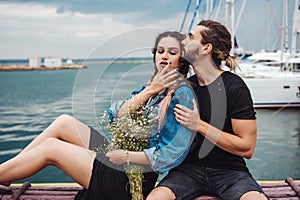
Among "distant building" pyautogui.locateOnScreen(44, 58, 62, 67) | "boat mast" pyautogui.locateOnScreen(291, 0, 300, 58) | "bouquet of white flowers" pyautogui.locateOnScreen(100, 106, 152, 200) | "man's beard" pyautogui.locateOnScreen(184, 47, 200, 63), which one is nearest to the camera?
"bouquet of white flowers" pyautogui.locateOnScreen(100, 106, 152, 200)

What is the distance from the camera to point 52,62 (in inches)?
3095

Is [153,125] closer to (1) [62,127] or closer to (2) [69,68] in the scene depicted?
(1) [62,127]

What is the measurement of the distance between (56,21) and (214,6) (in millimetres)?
52259

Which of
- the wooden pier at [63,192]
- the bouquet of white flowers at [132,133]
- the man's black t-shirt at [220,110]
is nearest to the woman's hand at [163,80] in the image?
the bouquet of white flowers at [132,133]

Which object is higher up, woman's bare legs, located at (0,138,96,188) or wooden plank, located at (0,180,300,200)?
woman's bare legs, located at (0,138,96,188)

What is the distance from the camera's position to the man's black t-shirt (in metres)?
1.83

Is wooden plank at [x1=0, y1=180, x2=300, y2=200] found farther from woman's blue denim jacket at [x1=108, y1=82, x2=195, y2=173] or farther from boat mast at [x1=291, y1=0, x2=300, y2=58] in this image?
boat mast at [x1=291, y1=0, x2=300, y2=58]

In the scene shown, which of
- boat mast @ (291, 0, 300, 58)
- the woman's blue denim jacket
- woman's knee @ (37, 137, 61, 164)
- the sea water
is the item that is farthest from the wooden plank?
boat mast @ (291, 0, 300, 58)

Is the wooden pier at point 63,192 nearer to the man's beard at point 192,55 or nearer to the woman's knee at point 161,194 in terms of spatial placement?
the woman's knee at point 161,194

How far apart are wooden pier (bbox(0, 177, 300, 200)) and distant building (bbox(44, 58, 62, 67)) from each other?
75.5 m

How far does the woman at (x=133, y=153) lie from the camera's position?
1.73 m

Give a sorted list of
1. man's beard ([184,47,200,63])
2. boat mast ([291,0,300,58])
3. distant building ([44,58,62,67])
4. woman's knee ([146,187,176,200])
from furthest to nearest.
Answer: distant building ([44,58,62,67]), boat mast ([291,0,300,58]), man's beard ([184,47,200,63]), woman's knee ([146,187,176,200])

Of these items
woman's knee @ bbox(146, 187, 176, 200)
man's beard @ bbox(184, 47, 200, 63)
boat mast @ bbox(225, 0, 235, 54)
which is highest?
boat mast @ bbox(225, 0, 235, 54)

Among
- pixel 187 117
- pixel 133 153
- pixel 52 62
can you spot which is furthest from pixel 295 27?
pixel 52 62
